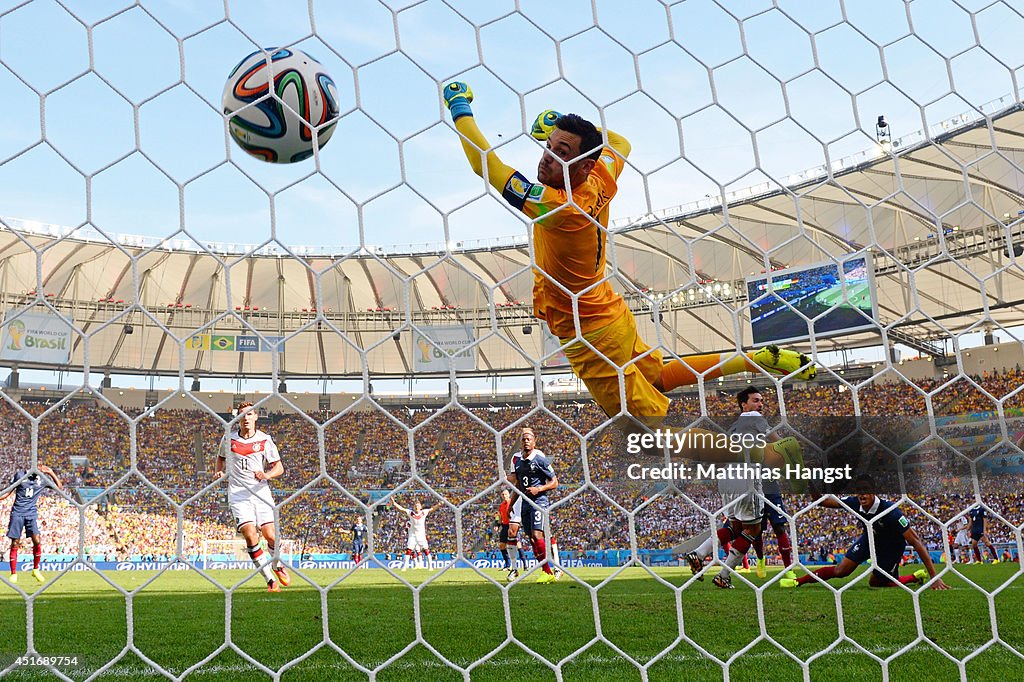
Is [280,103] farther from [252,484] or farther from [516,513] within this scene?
[516,513]

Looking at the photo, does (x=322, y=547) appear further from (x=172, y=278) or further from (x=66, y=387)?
(x=66, y=387)

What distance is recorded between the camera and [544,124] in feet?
11.1

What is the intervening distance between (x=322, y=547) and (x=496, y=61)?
44.9 ft

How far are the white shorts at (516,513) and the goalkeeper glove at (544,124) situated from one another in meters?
3.57

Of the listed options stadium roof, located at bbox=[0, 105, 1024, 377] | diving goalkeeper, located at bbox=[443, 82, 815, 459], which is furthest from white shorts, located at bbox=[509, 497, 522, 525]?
stadium roof, located at bbox=[0, 105, 1024, 377]

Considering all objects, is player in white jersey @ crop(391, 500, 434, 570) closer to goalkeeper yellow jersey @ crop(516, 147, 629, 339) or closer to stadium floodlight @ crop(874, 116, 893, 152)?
stadium floodlight @ crop(874, 116, 893, 152)

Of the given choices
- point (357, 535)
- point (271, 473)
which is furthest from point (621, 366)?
point (357, 535)

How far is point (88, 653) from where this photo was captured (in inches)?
101

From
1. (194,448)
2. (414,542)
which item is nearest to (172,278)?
(194,448)

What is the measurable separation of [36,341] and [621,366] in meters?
21.7

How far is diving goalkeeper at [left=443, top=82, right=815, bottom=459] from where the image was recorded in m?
2.86

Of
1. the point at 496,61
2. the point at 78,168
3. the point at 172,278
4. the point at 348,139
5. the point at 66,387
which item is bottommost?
the point at 78,168

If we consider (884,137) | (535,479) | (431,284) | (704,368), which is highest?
(431,284)

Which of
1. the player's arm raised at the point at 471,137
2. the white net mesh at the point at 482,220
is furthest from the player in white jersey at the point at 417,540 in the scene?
the player's arm raised at the point at 471,137
